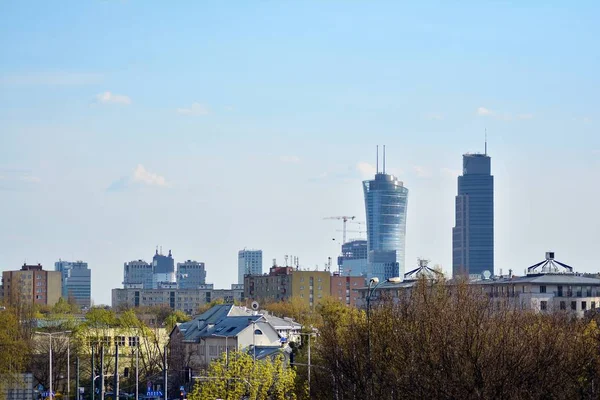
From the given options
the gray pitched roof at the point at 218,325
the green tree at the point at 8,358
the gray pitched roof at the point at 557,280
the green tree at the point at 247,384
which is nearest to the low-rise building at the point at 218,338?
the gray pitched roof at the point at 218,325

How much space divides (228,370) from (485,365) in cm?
3122

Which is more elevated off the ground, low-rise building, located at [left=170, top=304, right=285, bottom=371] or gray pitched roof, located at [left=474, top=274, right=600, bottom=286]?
gray pitched roof, located at [left=474, top=274, right=600, bottom=286]

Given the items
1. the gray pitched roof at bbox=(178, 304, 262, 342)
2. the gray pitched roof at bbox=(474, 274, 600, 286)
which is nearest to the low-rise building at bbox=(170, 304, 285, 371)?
the gray pitched roof at bbox=(178, 304, 262, 342)

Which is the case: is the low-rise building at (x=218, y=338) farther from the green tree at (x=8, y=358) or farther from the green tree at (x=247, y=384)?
the green tree at (x=247, y=384)

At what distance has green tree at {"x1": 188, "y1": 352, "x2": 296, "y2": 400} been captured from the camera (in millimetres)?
87688

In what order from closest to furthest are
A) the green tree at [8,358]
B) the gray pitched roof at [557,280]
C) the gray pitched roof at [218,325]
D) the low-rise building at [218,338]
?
the green tree at [8,358]
the low-rise building at [218,338]
the gray pitched roof at [218,325]
the gray pitched roof at [557,280]

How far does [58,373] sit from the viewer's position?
16012 centimetres

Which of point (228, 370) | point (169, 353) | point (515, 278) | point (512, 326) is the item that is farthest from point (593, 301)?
point (512, 326)

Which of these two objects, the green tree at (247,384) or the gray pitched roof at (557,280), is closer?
the green tree at (247,384)

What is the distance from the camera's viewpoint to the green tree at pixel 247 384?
288 feet

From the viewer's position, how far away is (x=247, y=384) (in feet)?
296

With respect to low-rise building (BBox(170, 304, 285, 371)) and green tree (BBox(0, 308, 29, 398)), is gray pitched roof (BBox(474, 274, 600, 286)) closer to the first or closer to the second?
low-rise building (BBox(170, 304, 285, 371))

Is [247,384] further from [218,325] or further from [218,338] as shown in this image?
[218,325]

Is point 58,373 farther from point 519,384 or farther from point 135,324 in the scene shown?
point 519,384
